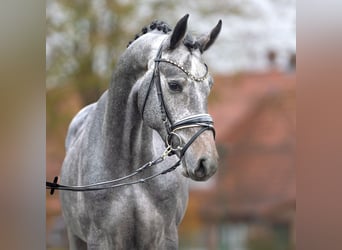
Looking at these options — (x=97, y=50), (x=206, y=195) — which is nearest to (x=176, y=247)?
(x=206, y=195)

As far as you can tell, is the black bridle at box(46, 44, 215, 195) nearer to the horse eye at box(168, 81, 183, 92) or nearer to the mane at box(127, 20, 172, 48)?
the horse eye at box(168, 81, 183, 92)

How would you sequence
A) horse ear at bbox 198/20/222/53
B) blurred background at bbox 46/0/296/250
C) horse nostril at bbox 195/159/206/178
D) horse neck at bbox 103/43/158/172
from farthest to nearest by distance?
blurred background at bbox 46/0/296/250, horse neck at bbox 103/43/158/172, horse ear at bbox 198/20/222/53, horse nostril at bbox 195/159/206/178

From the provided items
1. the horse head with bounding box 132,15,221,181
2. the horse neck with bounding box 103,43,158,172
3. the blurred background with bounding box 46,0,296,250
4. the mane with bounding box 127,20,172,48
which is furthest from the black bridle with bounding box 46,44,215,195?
the blurred background with bounding box 46,0,296,250

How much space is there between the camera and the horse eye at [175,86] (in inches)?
75.3

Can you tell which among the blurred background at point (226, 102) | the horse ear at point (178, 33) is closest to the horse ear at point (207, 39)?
the horse ear at point (178, 33)

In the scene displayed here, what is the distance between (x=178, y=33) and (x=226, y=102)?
3.49 metres

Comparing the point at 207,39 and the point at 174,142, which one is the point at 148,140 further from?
the point at 207,39

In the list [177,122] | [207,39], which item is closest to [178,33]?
[207,39]

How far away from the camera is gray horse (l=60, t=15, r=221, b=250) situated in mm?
1890

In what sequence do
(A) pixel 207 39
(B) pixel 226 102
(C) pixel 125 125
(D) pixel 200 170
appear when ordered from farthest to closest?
(B) pixel 226 102 → (C) pixel 125 125 → (A) pixel 207 39 → (D) pixel 200 170

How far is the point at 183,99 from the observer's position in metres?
1.90

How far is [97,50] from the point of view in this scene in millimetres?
5297

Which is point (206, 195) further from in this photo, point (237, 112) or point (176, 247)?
point (176, 247)
